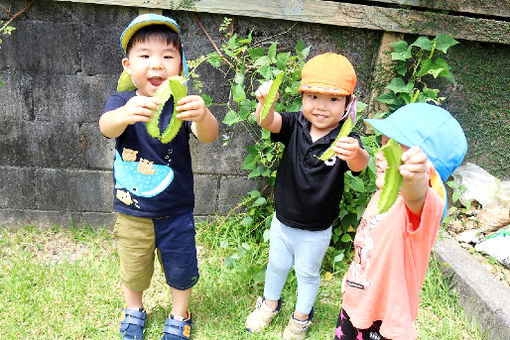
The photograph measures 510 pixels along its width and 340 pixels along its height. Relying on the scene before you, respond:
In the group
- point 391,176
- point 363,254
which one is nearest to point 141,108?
point 391,176

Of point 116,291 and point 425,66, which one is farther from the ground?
point 425,66

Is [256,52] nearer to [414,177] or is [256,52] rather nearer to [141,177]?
[141,177]

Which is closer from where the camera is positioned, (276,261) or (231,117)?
(276,261)

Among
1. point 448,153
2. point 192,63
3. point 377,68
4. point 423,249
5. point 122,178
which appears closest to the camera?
point 448,153

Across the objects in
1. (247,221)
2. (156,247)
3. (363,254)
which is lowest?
(247,221)

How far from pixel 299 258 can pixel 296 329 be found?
0.54m

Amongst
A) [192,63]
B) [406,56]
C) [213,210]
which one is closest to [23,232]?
[213,210]

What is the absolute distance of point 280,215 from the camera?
268 centimetres

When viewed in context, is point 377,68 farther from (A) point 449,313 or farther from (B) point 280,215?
(A) point 449,313

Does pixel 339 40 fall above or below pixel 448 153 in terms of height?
above

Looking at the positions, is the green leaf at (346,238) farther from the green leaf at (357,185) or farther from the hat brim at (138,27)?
the hat brim at (138,27)

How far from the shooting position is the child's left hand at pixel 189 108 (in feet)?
6.91

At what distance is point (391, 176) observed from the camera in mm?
1652

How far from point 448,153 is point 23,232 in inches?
138
